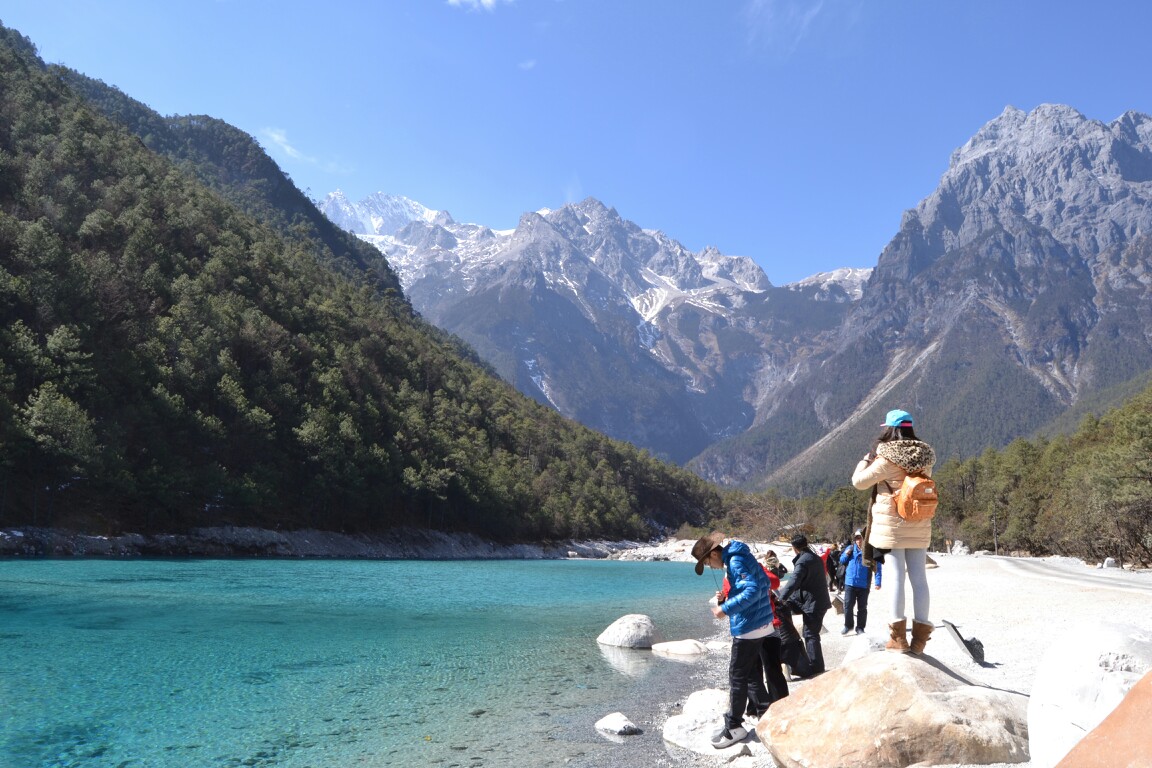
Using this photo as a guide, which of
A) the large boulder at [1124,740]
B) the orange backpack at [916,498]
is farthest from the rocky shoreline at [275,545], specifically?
the large boulder at [1124,740]

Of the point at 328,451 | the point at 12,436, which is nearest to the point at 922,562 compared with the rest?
the point at 12,436

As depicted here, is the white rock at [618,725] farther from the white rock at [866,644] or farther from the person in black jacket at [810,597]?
the white rock at [866,644]

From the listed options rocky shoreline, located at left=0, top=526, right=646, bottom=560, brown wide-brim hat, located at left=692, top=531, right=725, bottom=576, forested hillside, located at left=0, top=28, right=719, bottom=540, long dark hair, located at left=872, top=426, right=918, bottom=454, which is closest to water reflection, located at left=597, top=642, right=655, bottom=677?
brown wide-brim hat, located at left=692, top=531, right=725, bottom=576

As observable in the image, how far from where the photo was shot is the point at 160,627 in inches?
758

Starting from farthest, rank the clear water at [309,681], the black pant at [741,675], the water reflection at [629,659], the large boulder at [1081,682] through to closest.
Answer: the water reflection at [629,659] < the clear water at [309,681] < the black pant at [741,675] < the large boulder at [1081,682]

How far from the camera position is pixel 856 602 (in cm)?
1723

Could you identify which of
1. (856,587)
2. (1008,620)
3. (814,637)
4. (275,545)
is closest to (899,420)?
(814,637)

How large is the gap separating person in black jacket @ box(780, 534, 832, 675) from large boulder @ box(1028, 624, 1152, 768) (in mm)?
5647

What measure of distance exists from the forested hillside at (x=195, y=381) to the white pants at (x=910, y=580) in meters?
52.9

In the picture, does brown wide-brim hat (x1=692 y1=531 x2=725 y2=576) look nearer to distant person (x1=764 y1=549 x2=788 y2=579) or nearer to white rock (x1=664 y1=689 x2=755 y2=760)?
white rock (x1=664 y1=689 x2=755 y2=760)

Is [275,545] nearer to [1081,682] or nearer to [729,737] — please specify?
[729,737]

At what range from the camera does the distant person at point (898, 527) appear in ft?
24.0

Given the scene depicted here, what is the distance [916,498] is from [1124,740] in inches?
141

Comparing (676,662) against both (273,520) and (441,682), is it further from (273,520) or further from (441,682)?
(273,520)
